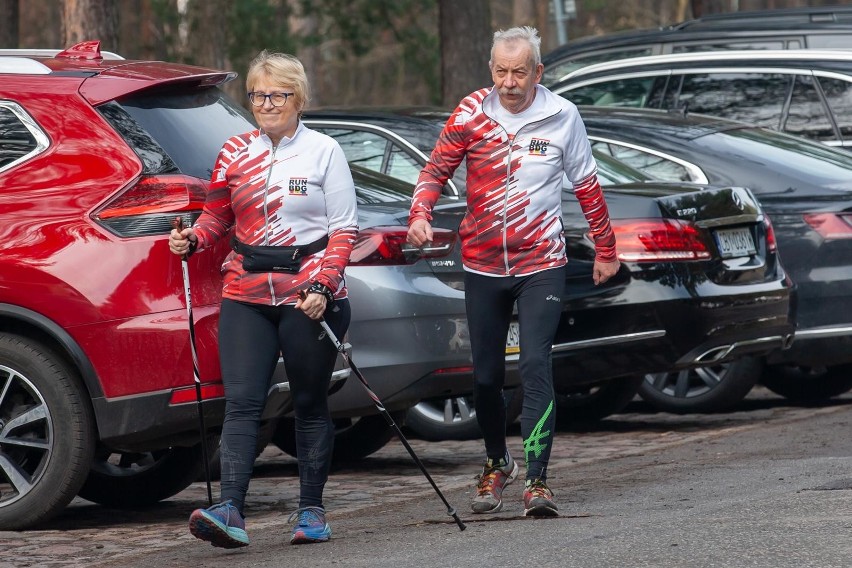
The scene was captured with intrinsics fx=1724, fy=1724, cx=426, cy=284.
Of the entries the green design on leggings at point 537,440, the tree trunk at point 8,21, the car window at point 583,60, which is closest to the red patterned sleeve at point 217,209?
the green design on leggings at point 537,440

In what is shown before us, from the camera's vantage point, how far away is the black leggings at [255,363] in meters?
5.94

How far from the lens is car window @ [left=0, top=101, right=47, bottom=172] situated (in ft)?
21.0

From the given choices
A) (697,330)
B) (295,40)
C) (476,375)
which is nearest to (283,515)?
(476,375)

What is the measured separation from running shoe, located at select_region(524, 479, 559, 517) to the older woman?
80 centimetres

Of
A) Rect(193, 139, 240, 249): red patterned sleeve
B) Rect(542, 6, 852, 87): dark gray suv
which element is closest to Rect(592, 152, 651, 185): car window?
Rect(542, 6, 852, 87): dark gray suv

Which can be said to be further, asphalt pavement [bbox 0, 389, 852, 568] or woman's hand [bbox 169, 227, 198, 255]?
woman's hand [bbox 169, 227, 198, 255]

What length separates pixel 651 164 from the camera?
32.4ft

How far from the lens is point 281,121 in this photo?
5.95 m

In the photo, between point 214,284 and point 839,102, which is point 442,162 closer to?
point 214,284

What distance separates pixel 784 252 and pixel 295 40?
18602mm

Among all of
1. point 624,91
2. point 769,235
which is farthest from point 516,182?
point 624,91

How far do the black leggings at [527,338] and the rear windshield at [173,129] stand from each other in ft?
3.64

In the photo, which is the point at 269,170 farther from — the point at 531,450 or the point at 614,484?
the point at 614,484

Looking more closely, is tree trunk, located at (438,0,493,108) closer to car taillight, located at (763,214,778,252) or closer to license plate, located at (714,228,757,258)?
car taillight, located at (763,214,778,252)
